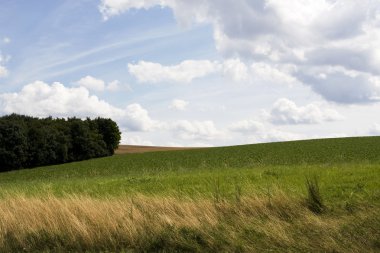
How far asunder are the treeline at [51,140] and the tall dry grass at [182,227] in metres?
56.2

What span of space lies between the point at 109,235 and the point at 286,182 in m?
8.99

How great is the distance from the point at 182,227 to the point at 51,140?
6245 centimetres

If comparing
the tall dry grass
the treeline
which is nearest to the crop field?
the tall dry grass

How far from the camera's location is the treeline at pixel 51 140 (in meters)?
63.4

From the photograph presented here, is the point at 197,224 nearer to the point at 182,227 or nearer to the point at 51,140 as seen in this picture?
the point at 182,227

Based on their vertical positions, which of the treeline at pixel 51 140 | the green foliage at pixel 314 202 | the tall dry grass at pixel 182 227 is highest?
the treeline at pixel 51 140

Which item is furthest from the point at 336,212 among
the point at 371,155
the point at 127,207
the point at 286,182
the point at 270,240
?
the point at 371,155

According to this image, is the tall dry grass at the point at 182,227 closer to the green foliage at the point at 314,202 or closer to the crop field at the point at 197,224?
the crop field at the point at 197,224

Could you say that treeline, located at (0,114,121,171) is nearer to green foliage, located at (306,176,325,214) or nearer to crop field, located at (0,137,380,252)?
crop field, located at (0,137,380,252)

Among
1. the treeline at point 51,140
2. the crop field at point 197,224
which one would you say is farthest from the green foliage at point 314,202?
the treeline at point 51,140

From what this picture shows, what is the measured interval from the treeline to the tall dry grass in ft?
184

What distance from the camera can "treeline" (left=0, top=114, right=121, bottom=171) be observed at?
2498 inches

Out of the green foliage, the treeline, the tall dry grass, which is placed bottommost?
the tall dry grass

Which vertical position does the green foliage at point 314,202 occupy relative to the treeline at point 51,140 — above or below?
below
